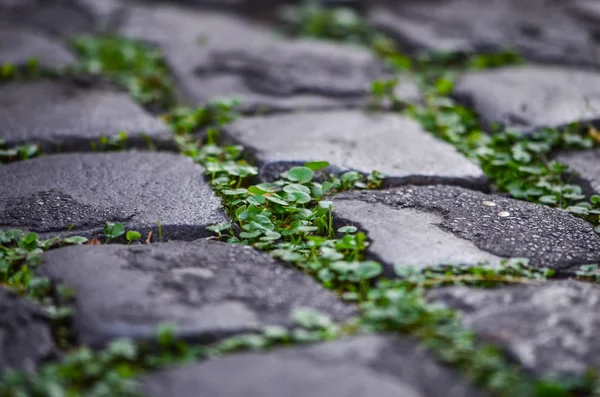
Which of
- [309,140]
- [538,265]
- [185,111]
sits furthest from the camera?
[185,111]

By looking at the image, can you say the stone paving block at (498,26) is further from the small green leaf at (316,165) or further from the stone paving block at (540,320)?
the stone paving block at (540,320)

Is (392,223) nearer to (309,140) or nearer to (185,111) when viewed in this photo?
(309,140)

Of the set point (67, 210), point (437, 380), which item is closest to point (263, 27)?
point (67, 210)

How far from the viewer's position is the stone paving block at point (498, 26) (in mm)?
3248

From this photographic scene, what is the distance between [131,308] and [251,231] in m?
0.45

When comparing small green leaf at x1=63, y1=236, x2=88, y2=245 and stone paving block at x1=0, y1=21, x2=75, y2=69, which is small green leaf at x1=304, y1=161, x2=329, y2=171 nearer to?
small green leaf at x1=63, y1=236, x2=88, y2=245

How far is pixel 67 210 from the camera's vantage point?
1809mm

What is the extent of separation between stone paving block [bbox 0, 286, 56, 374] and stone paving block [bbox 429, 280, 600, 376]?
78cm

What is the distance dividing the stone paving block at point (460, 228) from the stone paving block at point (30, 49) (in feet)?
5.24

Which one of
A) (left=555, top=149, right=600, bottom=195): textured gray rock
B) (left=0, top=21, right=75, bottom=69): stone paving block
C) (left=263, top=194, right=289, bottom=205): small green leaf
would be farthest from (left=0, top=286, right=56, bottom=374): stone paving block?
(left=0, top=21, right=75, bottom=69): stone paving block

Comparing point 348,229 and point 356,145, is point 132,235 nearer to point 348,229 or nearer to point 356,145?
point 348,229

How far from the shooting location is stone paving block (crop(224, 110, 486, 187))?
6.88ft

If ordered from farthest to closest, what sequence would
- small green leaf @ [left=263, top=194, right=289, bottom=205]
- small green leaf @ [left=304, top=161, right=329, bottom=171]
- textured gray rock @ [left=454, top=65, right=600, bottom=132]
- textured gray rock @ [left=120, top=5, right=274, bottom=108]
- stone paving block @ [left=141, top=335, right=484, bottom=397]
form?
textured gray rock @ [left=120, top=5, right=274, bottom=108], textured gray rock @ [left=454, top=65, right=600, bottom=132], small green leaf @ [left=304, top=161, right=329, bottom=171], small green leaf @ [left=263, top=194, right=289, bottom=205], stone paving block @ [left=141, top=335, right=484, bottom=397]

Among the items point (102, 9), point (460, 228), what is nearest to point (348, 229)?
point (460, 228)
